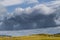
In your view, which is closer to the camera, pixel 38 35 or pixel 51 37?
pixel 38 35

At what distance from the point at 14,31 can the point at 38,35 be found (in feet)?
7.26

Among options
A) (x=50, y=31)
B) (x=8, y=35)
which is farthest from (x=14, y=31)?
(x=50, y=31)

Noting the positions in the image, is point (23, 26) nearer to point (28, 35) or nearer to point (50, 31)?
point (28, 35)

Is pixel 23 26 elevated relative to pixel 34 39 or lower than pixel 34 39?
elevated

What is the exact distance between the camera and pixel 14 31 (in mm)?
16531

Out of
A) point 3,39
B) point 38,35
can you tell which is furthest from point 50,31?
point 3,39

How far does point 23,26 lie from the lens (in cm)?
1652

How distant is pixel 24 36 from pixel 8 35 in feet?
4.35

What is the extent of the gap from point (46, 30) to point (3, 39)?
13.2 ft

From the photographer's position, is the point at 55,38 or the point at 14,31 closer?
the point at 14,31

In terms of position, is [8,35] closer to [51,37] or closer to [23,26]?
[23,26]

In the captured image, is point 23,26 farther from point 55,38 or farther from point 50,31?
point 55,38

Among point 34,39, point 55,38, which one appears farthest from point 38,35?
point 55,38

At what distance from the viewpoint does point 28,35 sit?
16594 millimetres
